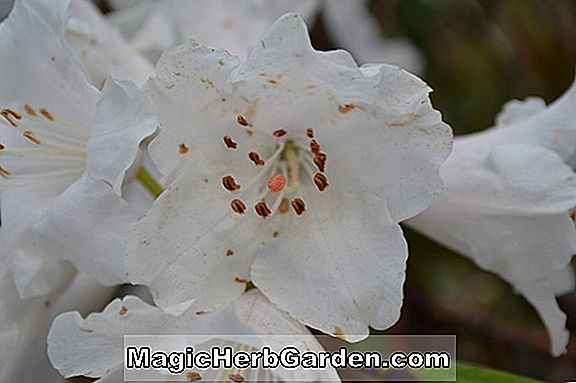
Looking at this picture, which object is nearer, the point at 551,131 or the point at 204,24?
the point at 551,131

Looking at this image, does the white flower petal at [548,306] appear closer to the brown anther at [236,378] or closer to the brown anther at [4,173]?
the brown anther at [236,378]

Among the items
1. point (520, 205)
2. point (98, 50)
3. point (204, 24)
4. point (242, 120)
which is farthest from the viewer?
point (204, 24)

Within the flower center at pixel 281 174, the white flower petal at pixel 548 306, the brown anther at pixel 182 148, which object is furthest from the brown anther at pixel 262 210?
the white flower petal at pixel 548 306

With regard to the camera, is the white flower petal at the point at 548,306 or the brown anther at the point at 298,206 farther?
the white flower petal at the point at 548,306

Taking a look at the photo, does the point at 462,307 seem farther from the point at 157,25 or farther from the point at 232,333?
the point at 232,333

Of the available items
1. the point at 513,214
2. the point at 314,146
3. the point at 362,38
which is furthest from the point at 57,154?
the point at 362,38

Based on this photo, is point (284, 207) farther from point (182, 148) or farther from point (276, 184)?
point (182, 148)

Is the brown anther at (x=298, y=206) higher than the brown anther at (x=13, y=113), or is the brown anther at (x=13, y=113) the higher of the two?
the brown anther at (x=13, y=113)
